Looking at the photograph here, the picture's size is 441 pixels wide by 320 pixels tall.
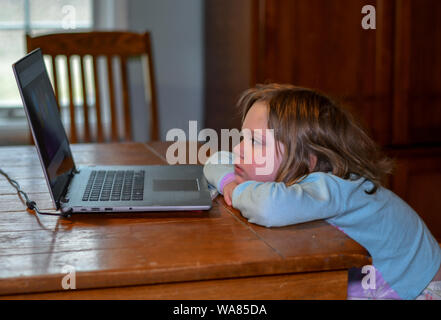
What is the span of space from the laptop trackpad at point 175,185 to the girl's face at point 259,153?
0.30 feet

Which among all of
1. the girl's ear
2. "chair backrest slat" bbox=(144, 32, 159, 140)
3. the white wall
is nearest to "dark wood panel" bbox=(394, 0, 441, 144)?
the white wall

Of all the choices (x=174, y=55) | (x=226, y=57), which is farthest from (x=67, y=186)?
(x=174, y=55)

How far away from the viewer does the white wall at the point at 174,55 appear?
2.59m

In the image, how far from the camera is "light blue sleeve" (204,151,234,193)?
3.90 ft

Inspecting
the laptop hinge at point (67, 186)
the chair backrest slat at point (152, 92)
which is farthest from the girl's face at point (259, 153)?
the chair backrest slat at point (152, 92)

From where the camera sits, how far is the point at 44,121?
1.10 meters

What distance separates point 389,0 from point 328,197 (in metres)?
1.55

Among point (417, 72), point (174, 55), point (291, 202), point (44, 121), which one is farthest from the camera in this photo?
point (174, 55)

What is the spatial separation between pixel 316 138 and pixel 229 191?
0.64 ft

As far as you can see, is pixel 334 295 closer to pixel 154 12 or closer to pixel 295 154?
pixel 295 154

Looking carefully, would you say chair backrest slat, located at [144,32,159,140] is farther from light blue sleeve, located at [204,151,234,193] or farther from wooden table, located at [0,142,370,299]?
wooden table, located at [0,142,370,299]

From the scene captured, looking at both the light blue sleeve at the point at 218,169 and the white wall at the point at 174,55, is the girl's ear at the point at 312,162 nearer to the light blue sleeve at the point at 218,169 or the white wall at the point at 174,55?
the light blue sleeve at the point at 218,169

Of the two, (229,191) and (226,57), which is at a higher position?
(226,57)

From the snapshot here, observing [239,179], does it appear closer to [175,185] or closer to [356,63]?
[175,185]
